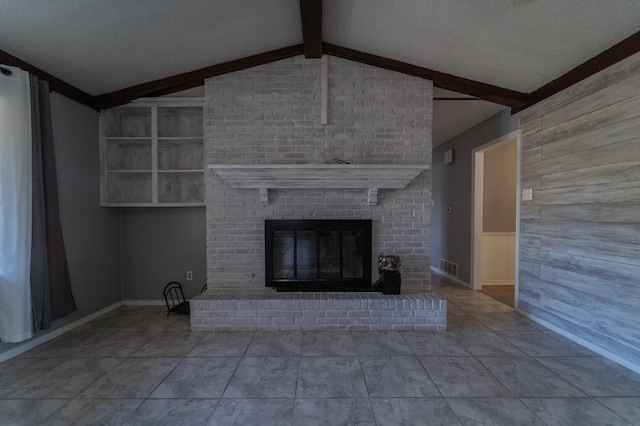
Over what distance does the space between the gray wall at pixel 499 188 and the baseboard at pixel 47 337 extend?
516cm

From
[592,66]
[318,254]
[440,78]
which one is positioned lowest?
[318,254]

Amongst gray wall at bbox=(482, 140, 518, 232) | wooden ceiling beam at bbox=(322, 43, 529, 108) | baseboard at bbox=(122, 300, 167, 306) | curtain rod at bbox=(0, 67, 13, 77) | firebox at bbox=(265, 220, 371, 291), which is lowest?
baseboard at bbox=(122, 300, 167, 306)

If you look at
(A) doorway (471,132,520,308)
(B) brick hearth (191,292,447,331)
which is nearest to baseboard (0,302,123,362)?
(B) brick hearth (191,292,447,331)

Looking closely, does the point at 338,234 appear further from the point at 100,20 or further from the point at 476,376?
the point at 100,20

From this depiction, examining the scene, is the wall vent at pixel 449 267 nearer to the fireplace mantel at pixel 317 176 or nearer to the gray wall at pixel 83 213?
the fireplace mantel at pixel 317 176

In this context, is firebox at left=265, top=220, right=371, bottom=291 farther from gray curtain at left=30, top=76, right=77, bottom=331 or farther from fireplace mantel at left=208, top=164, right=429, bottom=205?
gray curtain at left=30, top=76, right=77, bottom=331

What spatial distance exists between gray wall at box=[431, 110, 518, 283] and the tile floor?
1.74 meters

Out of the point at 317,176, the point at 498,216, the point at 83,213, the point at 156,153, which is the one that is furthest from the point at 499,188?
the point at 83,213

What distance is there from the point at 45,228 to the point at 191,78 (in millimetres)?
1917

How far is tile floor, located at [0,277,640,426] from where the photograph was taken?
4.93 feet

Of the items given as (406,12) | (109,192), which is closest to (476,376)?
(406,12)

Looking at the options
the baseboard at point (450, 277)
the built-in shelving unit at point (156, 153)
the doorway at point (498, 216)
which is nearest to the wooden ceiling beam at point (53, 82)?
the built-in shelving unit at point (156, 153)

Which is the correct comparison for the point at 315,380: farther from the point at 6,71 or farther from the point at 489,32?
the point at 6,71

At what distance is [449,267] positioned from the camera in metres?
4.57
